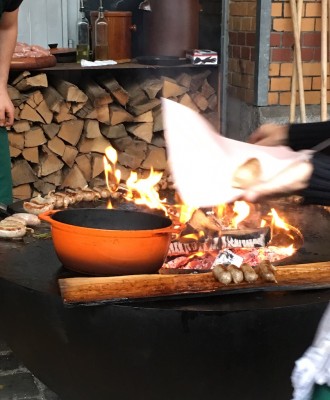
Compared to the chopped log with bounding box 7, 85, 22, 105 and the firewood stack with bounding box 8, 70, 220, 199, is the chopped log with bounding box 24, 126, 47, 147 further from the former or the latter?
the chopped log with bounding box 7, 85, 22, 105

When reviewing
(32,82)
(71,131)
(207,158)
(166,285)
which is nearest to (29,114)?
(32,82)

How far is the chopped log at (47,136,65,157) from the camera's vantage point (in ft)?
16.8

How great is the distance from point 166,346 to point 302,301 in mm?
457

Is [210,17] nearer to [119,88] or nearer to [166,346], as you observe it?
[119,88]

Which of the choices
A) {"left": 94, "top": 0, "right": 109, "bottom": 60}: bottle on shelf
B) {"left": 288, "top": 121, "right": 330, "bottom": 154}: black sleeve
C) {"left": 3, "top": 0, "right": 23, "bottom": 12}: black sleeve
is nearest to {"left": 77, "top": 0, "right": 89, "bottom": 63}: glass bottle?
{"left": 94, "top": 0, "right": 109, "bottom": 60}: bottle on shelf

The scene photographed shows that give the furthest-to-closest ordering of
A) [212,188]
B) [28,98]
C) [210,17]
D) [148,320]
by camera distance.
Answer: [210,17] → [28,98] → [148,320] → [212,188]

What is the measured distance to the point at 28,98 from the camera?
4.97 m

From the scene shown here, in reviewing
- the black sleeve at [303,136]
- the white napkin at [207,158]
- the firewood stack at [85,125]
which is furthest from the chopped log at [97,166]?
the white napkin at [207,158]

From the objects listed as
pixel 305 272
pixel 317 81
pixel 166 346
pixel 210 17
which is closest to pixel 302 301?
pixel 305 272

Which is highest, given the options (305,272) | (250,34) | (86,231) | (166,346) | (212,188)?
(250,34)

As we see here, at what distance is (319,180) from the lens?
1551 millimetres

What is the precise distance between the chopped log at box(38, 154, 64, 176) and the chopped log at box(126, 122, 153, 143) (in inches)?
23.7

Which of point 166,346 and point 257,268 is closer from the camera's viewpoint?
point 166,346

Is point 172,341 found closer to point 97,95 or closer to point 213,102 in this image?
point 97,95
